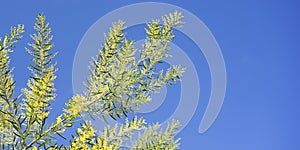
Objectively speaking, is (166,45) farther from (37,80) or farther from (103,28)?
(103,28)

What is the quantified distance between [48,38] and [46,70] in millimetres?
50

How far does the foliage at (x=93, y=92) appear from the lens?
59 cm

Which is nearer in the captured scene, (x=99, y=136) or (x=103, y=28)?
(x=99, y=136)

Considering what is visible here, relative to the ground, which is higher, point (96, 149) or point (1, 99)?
point (1, 99)

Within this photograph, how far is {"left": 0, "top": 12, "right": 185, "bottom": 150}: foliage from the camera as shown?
1.92 feet

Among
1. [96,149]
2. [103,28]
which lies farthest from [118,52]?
[103,28]

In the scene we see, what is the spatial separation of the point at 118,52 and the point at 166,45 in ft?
0.26

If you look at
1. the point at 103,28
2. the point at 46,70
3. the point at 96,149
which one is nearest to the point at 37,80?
the point at 46,70

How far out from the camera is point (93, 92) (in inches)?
24.0

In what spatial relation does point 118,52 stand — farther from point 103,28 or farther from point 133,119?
point 103,28

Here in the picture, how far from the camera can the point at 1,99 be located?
626mm

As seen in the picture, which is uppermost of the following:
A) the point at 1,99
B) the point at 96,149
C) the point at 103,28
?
the point at 103,28

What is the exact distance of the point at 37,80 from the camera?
59 cm

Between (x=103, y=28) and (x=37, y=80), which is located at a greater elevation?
(x=103, y=28)
